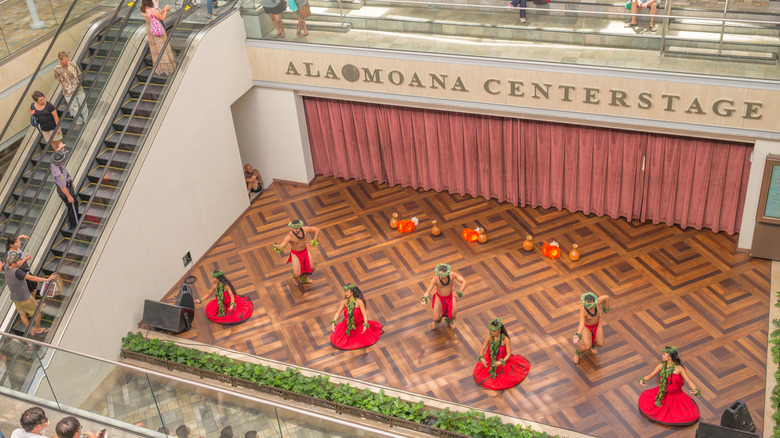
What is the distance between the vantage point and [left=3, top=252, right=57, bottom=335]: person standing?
9.11 metres

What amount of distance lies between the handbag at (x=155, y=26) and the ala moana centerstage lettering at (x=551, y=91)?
2231 mm

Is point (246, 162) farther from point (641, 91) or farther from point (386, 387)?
point (641, 91)

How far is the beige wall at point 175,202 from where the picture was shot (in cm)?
1056

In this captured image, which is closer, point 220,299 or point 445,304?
point 445,304

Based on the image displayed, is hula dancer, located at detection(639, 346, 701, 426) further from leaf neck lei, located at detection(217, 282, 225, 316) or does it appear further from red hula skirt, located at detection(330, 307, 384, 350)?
leaf neck lei, located at detection(217, 282, 225, 316)

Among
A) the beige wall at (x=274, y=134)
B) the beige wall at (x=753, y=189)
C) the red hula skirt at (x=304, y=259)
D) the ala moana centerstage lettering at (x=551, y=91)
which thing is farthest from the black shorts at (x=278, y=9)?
the beige wall at (x=753, y=189)

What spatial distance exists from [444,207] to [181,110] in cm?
457

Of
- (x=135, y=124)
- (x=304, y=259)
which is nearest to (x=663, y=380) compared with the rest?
(x=304, y=259)

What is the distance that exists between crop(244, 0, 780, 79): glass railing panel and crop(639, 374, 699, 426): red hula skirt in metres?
4.15

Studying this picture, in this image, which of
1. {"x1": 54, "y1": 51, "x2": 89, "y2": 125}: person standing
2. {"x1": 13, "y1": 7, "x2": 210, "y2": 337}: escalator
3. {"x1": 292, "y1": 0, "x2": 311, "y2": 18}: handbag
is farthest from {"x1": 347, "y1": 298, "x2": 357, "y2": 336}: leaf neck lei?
{"x1": 292, "y1": 0, "x2": 311, "y2": 18}: handbag

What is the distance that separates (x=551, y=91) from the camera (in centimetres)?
1141

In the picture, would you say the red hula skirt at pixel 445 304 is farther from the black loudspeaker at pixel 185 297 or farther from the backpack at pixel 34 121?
the backpack at pixel 34 121

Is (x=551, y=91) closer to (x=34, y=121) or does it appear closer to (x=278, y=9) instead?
(x=278, y=9)

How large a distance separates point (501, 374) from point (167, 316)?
Answer: 182 inches
